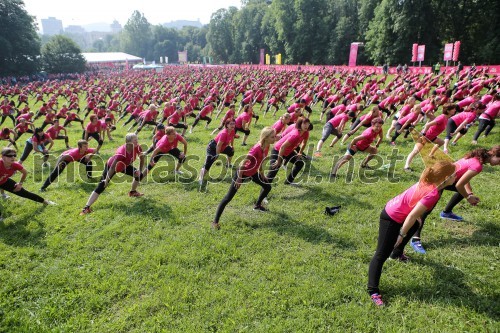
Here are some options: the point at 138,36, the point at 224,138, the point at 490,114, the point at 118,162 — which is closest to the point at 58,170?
the point at 118,162

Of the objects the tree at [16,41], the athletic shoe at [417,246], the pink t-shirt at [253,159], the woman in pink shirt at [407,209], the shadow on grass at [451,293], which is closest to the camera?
the woman in pink shirt at [407,209]

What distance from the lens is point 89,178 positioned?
854 centimetres

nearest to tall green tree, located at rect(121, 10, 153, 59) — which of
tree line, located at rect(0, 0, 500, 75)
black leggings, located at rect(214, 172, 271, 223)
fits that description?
tree line, located at rect(0, 0, 500, 75)

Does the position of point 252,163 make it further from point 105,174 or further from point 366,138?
point 105,174

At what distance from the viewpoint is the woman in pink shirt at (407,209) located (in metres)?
3.08

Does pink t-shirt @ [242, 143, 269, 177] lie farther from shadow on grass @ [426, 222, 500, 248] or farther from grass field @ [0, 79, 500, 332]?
shadow on grass @ [426, 222, 500, 248]

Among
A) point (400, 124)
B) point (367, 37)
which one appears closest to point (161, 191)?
point (400, 124)

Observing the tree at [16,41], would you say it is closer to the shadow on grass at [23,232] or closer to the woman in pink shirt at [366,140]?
the shadow on grass at [23,232]

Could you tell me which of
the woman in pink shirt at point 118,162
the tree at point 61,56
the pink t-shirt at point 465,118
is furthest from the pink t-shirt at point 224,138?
the tree at point 61,56

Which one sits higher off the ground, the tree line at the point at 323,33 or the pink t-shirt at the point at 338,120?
the tree line at the point at 323,33

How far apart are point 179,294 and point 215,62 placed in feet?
297

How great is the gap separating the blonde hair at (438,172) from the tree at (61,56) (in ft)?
221

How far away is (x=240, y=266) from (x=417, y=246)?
2.71m

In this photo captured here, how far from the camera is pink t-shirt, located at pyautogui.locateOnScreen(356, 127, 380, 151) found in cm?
709
